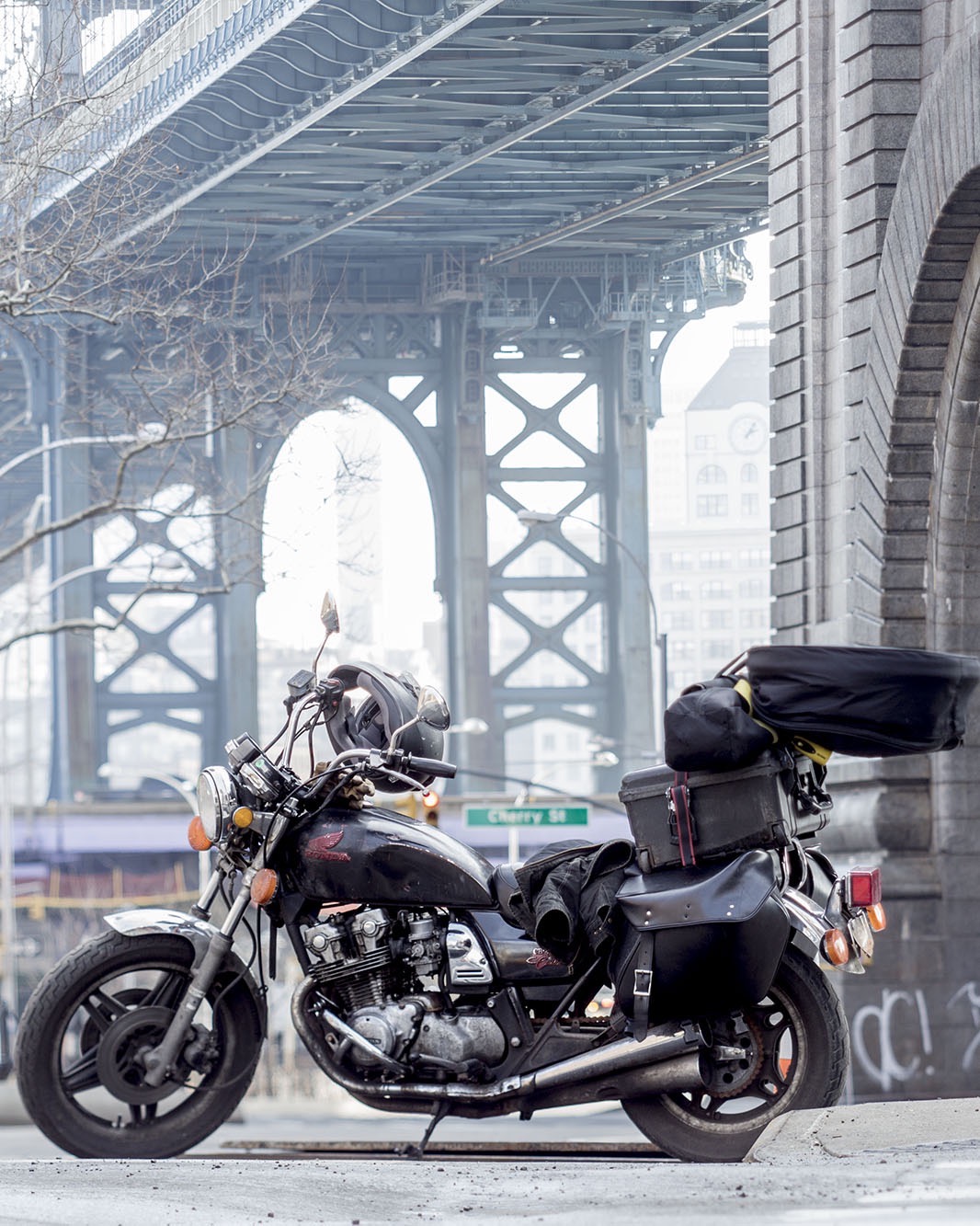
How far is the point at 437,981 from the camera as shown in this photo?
6.46m

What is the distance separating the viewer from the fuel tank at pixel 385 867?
636 cm

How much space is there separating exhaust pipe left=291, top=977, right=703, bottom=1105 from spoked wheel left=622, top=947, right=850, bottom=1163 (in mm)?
112

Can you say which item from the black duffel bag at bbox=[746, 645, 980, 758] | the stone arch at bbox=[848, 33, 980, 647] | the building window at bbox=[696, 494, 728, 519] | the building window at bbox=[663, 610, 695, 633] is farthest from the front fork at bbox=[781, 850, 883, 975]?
the building window at bbox=[663, 610, 695, 633]

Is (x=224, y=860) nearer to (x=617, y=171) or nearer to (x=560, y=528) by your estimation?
(x=617, y=171)

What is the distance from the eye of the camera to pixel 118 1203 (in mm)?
5195

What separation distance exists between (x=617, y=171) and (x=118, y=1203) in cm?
5235

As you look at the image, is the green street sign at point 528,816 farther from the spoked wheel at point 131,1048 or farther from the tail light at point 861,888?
the tail light at point 861,888

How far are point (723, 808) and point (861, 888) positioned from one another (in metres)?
0.52

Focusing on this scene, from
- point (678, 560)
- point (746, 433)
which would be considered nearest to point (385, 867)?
point (746, 433)

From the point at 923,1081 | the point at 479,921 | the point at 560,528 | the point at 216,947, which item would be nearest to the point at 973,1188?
the point at 479,921

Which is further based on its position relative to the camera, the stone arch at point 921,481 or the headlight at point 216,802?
the stone arch at point 921,481

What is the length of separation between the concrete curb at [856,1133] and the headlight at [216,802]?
1.91 m

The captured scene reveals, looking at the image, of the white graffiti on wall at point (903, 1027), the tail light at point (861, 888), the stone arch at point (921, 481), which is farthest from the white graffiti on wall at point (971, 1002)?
the tail light at point (861, 888)

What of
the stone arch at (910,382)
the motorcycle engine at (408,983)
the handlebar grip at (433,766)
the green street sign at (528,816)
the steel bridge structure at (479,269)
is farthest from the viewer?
the steel bridge structure at (479,269)
